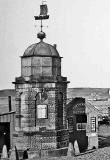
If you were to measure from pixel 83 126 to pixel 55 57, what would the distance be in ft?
35.2

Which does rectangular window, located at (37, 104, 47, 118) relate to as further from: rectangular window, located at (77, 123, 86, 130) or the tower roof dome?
rectangular window, located at (77, 123, 86, 130)

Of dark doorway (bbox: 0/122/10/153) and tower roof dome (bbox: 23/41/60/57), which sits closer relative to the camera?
tower roof dome (bbox: 23/41/60/57)

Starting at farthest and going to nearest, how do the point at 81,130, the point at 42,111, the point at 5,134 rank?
the point at 81,130
the point at 5,134
the point at 42,111

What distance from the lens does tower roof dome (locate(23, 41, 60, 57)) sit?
2695 centimetres

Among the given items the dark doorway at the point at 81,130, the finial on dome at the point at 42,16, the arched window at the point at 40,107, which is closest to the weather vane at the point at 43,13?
the finial on dome at the point at 42,16

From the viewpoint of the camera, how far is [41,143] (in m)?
26.3

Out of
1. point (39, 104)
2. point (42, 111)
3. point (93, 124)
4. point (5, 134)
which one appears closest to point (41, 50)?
point (39, 104)

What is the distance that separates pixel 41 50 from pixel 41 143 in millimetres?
6946

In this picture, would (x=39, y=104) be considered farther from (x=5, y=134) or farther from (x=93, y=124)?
(x=93, y=124)

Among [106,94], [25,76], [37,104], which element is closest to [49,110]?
[37,104]

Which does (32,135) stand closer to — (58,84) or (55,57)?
(58,84)

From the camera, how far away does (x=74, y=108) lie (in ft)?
112

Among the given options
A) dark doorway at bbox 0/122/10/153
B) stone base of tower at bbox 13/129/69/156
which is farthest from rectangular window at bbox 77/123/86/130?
stone base of tower at bbox 13/129/69/156

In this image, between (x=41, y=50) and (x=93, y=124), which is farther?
(x=93, y=124)
